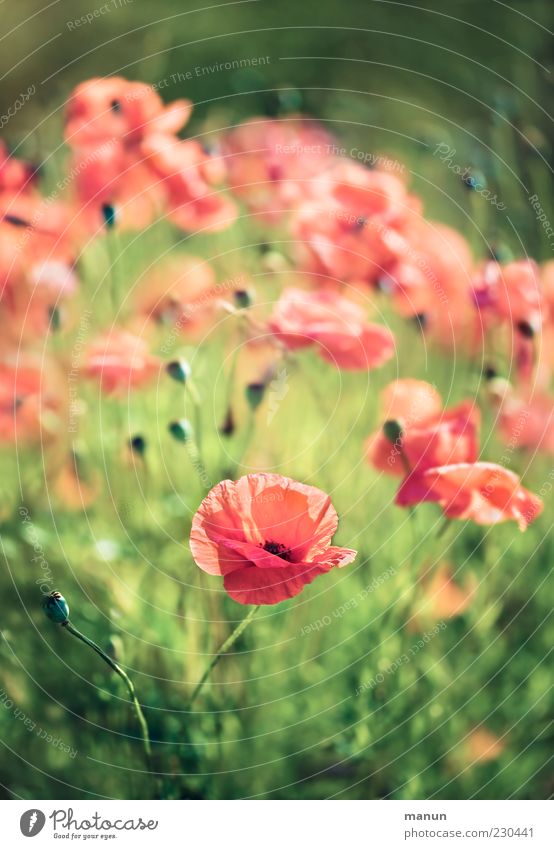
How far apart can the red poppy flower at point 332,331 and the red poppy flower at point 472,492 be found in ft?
0.31

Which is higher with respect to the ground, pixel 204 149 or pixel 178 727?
pixel 204 149

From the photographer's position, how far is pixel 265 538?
48 centimetres

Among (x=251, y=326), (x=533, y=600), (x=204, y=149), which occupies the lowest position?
(x=533, y=600)

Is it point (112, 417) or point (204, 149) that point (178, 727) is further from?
point (204, 149)

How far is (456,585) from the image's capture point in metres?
0.59

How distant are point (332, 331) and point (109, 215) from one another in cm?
17

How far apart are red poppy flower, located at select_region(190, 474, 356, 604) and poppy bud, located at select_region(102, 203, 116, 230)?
0.23 meters

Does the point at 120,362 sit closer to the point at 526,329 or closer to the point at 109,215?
the point at 109,215

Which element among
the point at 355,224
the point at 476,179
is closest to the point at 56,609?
the point at 355,224

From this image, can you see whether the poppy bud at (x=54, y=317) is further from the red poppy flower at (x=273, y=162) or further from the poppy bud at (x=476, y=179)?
the poppy bud at (x=476, y=179)

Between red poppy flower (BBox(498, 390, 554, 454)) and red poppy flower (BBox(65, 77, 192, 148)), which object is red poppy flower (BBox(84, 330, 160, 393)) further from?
red poppy flower (BBox(498, 390, 554, 454))
